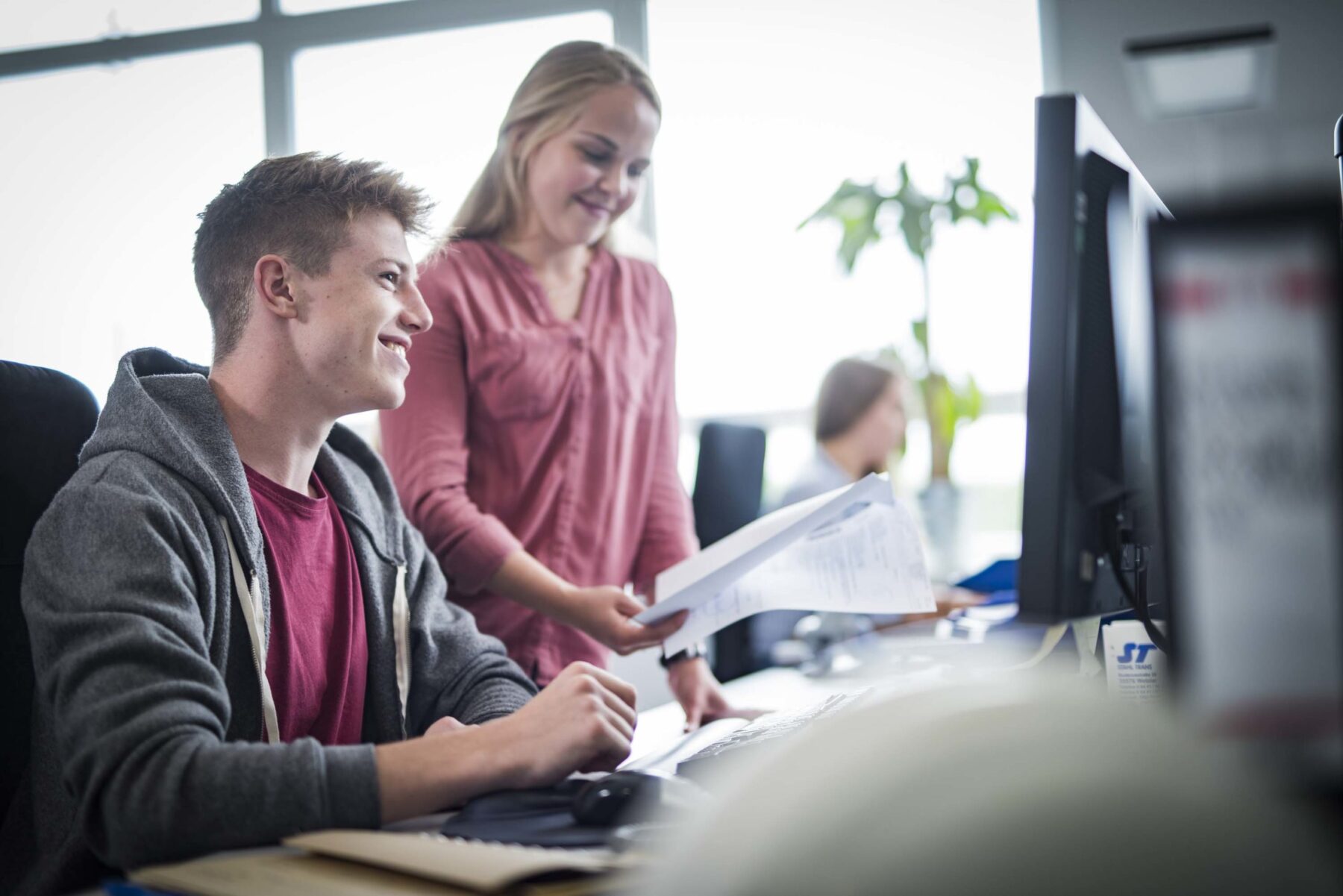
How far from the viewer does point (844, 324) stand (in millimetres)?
3812

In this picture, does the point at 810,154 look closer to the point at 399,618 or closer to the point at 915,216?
the point at 915,216

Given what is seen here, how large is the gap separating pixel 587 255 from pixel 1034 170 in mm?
980

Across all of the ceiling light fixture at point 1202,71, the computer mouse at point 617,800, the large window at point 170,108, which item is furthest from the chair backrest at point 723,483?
the ceiling light fixture at point 1202,71

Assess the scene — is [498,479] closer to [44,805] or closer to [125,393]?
[125,393]

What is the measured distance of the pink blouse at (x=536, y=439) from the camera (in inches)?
55.4

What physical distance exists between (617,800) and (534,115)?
1.10 meters

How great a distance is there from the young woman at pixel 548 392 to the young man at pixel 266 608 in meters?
0.13

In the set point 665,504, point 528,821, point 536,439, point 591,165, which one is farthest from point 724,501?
point 528,821

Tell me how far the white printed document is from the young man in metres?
0.18

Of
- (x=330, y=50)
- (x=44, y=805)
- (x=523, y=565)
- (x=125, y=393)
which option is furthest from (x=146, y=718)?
(x=330, y=50)

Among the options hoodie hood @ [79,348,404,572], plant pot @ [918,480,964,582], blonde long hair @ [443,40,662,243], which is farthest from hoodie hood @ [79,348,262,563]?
plant pot @ [918,480,964,582]

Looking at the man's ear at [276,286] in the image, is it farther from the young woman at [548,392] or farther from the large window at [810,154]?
the large window at [810,154]

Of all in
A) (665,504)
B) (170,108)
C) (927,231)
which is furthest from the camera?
(170,108)

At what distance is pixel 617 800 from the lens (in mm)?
722
